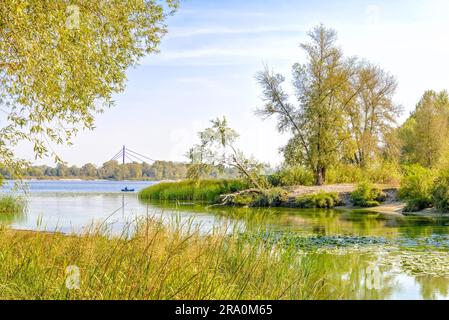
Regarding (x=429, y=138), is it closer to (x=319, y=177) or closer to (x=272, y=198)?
(x=319, y=177)

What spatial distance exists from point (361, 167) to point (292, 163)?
395 cm

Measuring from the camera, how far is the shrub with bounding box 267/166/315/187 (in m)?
30.1

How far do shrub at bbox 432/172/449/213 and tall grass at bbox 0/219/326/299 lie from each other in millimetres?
14331

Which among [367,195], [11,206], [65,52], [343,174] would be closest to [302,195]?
[367,195]

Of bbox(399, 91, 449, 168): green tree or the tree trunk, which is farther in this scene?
bbox(399, 91, 449, 168): green tree

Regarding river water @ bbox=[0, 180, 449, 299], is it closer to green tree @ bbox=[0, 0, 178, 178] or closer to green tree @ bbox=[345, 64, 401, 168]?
green tree @ bbox=[0, 0, 178, 178]

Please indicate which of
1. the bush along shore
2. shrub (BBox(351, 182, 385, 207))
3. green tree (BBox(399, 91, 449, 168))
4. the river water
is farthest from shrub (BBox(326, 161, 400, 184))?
the river water

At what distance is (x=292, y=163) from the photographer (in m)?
30.9

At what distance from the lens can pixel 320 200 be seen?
1023 inches

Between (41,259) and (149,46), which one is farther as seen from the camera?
(149,46)

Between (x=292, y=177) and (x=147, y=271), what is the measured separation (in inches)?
1026

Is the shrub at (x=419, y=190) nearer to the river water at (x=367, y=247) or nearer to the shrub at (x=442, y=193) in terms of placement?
the shrub at (x=442, y=193)
